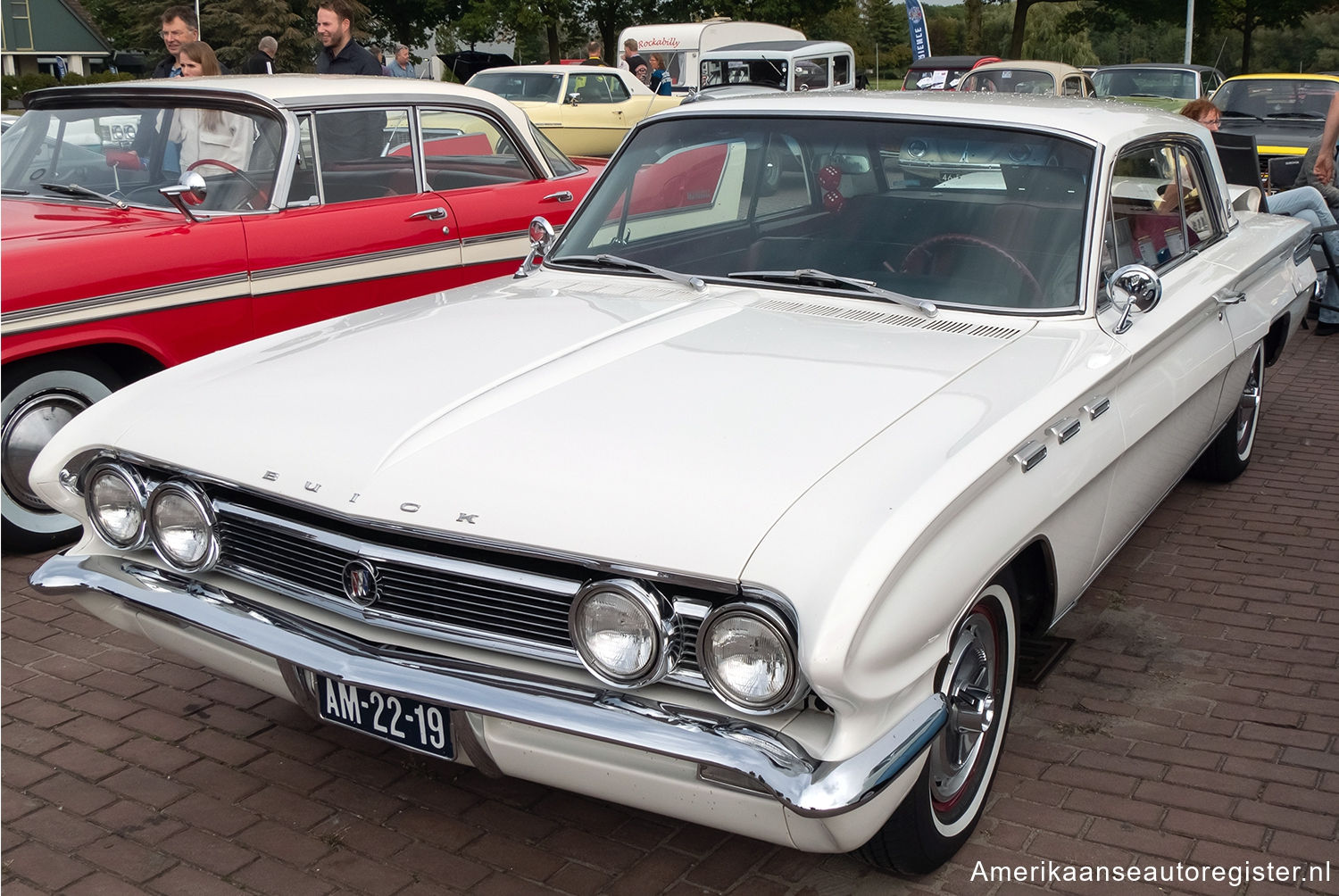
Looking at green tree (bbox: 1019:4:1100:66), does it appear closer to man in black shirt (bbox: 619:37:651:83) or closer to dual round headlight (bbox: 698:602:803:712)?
man in black shirt (bbox: 619:37:651:83)

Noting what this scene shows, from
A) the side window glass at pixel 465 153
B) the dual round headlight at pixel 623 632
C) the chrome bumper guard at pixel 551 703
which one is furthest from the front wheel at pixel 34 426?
the dual round headlight at pixel 623 632

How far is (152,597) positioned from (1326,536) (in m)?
4.44

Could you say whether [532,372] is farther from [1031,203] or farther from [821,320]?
[1031,203]

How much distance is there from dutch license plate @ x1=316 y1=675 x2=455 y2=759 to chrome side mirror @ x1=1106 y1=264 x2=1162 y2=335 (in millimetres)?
2139

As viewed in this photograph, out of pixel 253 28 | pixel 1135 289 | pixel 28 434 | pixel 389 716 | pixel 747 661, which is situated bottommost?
pixel 389 716

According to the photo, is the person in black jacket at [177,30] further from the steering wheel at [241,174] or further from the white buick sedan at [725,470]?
the white buick sedan at [725,470]

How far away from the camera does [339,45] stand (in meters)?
7.83

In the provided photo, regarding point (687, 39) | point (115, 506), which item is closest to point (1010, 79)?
point (687, 39)

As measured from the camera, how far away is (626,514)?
2.51 metres

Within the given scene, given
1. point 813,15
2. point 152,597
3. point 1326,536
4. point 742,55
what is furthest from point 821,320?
point 813,15

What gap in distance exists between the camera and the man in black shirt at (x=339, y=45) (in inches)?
304

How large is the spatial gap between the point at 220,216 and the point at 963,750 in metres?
3.91

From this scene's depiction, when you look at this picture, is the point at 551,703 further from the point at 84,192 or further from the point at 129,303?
the point at 84,192

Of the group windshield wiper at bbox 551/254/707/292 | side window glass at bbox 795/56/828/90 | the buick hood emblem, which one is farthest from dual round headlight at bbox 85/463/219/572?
side window glass at bbox 795/56/828/90
